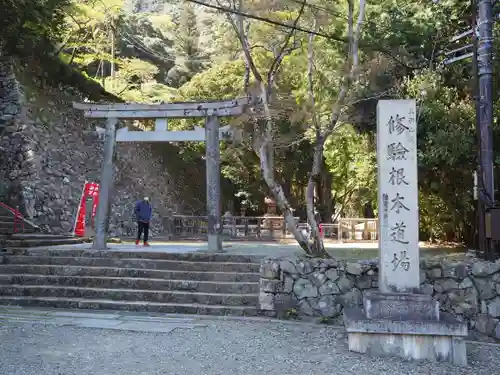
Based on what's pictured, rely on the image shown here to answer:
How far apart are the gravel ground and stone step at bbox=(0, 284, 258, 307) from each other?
121 centimetres

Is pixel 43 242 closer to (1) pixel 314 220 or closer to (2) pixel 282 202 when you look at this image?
(2) pixel 282 202

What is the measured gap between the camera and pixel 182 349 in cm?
615

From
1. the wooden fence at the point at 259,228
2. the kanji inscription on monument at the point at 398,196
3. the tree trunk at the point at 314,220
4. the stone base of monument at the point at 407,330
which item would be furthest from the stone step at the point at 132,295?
the wooden fence at the point at 259,228

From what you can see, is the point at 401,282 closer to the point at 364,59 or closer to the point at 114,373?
the point at 114,373

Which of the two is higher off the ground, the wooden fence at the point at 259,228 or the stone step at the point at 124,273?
the wooden fence at the point at 259,228

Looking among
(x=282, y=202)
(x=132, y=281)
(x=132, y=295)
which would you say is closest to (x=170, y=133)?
(x=282, y=202)

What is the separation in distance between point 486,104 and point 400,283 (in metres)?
4.18

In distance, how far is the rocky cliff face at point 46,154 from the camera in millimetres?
16391

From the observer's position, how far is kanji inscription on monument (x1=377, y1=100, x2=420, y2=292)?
655cm

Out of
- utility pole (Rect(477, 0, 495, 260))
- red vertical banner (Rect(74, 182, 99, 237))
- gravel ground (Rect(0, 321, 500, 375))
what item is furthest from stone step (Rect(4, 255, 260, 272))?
red vertical banner (Rect(74, 182, 99, 237))

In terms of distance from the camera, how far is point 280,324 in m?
7.88

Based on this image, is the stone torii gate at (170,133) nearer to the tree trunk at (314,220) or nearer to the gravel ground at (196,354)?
the tree trunk at (314,220)

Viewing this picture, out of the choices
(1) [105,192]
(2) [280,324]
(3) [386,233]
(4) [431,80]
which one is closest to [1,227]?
(1) [105,192]

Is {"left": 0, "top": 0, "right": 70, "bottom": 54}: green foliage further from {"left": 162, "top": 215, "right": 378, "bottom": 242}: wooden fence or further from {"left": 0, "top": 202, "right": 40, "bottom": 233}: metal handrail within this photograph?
{"left": 162, "top": 215, "right": 378, "bottom": 242}: wooden fence
